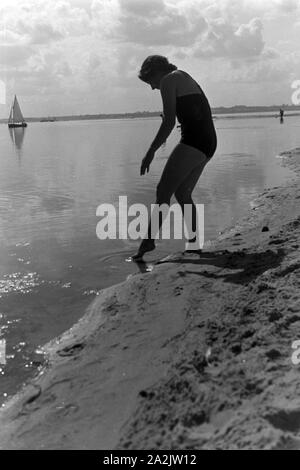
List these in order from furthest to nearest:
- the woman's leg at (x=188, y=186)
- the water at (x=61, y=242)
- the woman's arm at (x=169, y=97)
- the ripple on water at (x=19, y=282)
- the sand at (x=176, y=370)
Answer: the woman's leg at (x=188, y=186)
the woman's arm at (x=169, y=97)
the ripple on water at (x=19, y=282)
the water at (x=61, y=242)
the sand at (x=176, y=370)

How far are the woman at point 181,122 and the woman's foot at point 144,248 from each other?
0.19 feet

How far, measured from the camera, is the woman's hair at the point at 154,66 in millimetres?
5070

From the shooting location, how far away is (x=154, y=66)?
5.08 metres

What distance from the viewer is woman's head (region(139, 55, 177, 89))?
5.07 meters

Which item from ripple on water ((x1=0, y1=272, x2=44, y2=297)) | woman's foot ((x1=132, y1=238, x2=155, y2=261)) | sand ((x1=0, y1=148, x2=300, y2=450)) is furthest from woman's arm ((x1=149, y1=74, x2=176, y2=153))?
ripple on water ((x1=0, y1=272, x2=44, y2=297))

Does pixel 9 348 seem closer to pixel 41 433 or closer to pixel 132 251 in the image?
pixel 41 433

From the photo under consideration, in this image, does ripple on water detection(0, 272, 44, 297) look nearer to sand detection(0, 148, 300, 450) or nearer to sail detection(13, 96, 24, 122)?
sand detection(0, 148, 300, 450)

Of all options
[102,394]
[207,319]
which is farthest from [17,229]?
[102,394]

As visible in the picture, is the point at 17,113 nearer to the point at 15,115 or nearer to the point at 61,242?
the point at 15,115

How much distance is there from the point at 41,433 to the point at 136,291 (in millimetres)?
1968

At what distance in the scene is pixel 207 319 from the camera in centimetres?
347

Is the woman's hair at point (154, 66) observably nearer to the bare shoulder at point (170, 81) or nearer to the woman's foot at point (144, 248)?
the bare shoulder at point (170, 81)

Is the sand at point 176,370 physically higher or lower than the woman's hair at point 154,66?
lower

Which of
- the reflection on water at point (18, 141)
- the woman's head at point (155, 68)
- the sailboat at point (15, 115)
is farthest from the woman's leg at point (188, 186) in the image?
the sailboat at point (15, 115)
